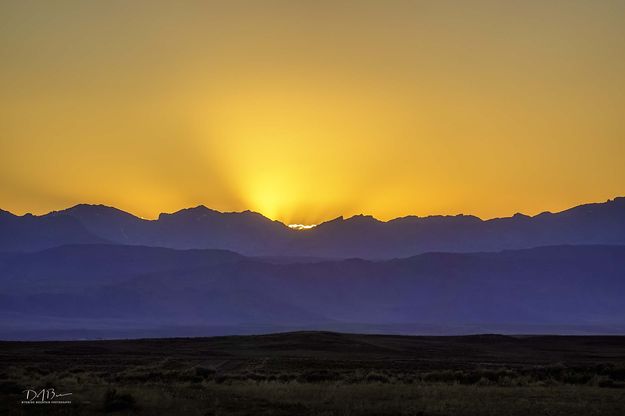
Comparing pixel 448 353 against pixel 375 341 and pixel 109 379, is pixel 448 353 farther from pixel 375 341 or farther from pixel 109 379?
pixel 109 379

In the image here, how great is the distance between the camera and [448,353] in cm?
7044

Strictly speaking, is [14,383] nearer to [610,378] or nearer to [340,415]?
[340,415]

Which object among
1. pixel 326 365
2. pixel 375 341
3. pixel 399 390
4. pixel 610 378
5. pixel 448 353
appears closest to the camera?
pixel 399 390

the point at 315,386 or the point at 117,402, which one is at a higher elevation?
the point at 315,386

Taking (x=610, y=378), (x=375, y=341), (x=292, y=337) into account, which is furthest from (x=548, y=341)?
(x=610, y=378)

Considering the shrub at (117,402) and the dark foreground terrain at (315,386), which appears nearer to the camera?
the shrub at (117,402)

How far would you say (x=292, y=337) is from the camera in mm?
88500

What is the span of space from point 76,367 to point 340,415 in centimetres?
2842

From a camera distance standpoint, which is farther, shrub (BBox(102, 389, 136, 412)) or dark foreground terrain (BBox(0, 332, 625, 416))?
dark foreground terrain (BBox(0, 332, 625, 416))

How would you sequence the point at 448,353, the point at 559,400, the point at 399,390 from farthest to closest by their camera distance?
the point at 448,353 < the point at 399,390 < the point at 559,400

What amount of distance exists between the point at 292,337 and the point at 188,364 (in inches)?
1421

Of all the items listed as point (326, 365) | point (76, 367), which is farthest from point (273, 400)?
point (76, 367)

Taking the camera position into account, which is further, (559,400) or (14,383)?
(14,383)

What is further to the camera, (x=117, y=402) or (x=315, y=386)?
(x=315, y=386)
